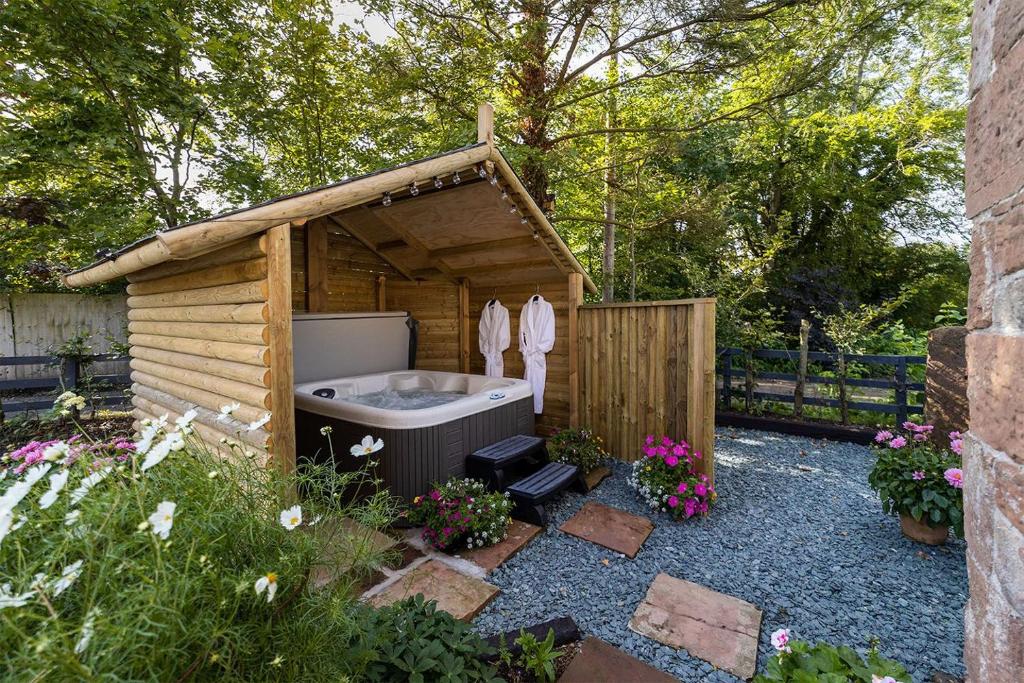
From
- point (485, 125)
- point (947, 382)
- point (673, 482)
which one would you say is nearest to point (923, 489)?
point (673, 482)

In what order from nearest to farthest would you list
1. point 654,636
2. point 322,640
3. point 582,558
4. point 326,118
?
point 322,640, point 654,636, point 582,558, point 326,118

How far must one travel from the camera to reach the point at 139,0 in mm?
4344

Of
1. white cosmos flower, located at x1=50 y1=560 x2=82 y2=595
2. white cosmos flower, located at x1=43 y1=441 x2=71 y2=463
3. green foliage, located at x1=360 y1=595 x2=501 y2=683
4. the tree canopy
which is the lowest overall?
green foliage, located at x1=360 y1=595 x2=501 y2=683

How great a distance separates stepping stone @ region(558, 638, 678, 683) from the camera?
5.87 ft

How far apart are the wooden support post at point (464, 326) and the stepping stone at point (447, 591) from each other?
3.19m

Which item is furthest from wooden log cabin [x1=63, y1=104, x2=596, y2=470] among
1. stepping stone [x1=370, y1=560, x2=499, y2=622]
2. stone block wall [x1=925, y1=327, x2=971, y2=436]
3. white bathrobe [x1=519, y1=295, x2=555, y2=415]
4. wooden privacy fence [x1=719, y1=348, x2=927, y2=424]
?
stone block wall [x1=925, y1=327, x2=971, y2=436]

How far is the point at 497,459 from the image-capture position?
11.0 feet

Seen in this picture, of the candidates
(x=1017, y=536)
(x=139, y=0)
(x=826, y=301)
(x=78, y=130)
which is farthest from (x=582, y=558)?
(x=826, y=301)

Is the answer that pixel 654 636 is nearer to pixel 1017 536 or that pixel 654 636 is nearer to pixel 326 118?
pixel 1017 536

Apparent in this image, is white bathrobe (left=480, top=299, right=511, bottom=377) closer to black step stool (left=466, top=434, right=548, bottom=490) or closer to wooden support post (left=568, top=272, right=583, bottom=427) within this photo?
wooden support post (left=568, top=272, right=583, bottom=427)

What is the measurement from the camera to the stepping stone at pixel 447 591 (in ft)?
7.41

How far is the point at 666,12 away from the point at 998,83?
5538 millimetres

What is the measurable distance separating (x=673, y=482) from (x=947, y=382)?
2.67 metres

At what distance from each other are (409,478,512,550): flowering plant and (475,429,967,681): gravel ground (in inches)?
10.0
